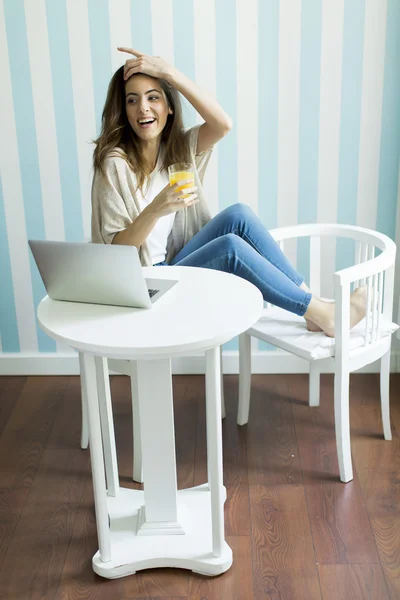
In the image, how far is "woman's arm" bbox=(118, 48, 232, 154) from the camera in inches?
88.0

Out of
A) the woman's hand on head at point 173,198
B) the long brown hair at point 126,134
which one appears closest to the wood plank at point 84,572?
the woman's hand on head at point 173,198

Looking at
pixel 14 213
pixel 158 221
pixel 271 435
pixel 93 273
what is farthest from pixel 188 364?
pixel 93 273

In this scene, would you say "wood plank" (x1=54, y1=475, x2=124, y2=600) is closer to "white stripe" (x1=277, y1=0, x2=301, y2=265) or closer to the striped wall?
the striped wall

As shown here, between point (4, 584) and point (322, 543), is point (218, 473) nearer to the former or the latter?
point (322, 543)

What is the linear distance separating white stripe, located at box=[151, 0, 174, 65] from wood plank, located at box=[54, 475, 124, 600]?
1.60 metres

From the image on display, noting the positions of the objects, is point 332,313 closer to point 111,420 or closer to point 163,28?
point 111,420

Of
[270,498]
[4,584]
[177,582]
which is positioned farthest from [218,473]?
[4,584]

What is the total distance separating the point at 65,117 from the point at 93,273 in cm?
122

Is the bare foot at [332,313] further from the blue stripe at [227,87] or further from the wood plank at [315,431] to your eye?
the blue stripe at [227,87]

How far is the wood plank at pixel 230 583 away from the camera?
71.7 inches

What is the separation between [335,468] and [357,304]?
53cm

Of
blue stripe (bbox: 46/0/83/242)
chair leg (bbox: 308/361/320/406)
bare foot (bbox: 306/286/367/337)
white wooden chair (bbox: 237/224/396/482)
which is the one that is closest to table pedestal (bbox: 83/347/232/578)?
white wooden chair (bbox: 237/224/396/482)

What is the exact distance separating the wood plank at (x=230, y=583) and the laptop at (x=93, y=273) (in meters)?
0.73

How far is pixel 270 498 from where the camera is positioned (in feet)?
7.18
